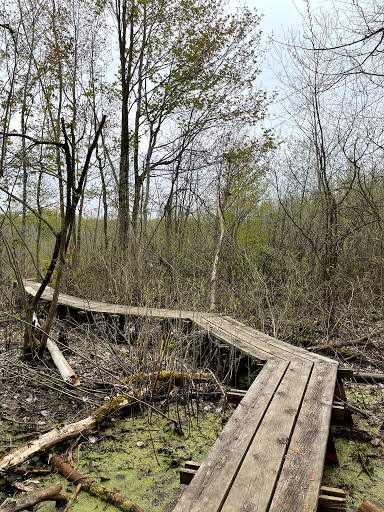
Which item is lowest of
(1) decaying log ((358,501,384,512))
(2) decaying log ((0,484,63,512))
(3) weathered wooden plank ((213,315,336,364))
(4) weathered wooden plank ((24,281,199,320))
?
(2) decaying log ((0,484,63,512))

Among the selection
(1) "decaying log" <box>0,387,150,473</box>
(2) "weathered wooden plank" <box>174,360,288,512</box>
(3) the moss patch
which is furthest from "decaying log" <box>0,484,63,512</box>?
(2) "weathered wooden plank" <box>174,360,288,512</box>

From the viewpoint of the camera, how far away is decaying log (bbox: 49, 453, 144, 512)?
8.17 feet

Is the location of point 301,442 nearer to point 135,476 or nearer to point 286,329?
point 135,476

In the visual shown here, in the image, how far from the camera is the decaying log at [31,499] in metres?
2.34

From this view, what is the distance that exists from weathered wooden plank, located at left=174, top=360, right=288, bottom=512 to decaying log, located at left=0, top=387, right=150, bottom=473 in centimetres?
91

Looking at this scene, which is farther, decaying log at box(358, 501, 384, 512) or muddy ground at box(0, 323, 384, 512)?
muddy ground at box(0, 323, 384, 512)

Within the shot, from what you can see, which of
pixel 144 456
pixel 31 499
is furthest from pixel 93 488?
pixel 144 456

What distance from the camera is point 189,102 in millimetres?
11156

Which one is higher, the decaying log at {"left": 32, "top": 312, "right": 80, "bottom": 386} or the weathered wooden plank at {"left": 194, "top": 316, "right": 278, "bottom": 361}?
the weathered wooden plank at {"left": 194, "top": 316, "right": 278, "bottom": 361}

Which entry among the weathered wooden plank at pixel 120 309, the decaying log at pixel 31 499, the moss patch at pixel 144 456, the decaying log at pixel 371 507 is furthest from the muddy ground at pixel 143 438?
the weathered wooden plank at pixel 120 309

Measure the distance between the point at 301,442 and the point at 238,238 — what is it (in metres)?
6.64

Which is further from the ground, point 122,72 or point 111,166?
point 122,72

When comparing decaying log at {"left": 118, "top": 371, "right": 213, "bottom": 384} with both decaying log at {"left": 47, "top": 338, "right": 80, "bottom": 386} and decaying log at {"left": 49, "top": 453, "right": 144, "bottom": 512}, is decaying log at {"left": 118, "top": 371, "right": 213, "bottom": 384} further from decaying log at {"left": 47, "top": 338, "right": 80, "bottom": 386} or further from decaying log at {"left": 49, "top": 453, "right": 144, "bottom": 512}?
decaying log at {"left": 49, "top": 453, "right": 144, "bottom": 512}

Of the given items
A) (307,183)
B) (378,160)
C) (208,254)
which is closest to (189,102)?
(307,183)
